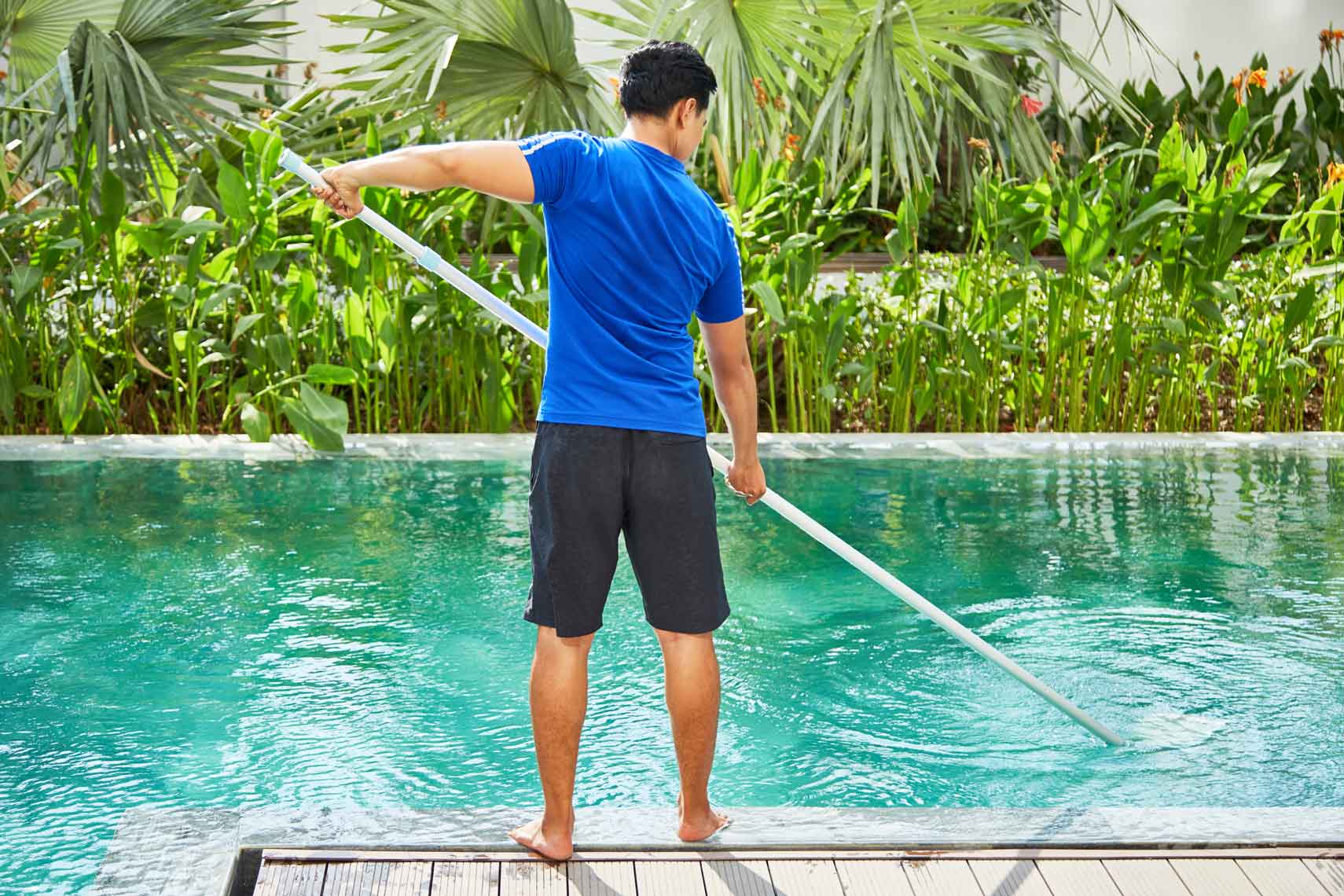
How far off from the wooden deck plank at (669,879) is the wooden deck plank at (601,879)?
0.01m

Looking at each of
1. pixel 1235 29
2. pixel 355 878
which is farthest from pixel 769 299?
pixel 1235 29

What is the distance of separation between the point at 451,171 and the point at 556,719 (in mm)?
737

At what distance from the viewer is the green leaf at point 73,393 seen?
4957mm

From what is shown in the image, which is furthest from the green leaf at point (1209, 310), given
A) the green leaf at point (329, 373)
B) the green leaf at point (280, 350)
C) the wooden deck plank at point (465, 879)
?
the wooden deck plank at point (465, 879)

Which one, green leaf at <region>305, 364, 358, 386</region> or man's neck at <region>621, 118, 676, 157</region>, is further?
green leaf at <region>305, 364, 358, 386</region>

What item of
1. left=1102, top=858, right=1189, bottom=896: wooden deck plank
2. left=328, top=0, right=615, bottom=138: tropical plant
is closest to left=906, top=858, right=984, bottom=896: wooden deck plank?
left=1102, top=858, right=1189, bottom=896: wooden deck plank

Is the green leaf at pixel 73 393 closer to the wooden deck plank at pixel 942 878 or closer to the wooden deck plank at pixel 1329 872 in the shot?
the wooden deck plank at pixel 942 878

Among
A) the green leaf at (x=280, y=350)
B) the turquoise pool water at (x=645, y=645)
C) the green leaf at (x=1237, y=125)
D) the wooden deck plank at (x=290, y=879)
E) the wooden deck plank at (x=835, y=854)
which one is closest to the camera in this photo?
the wooden deck plank at (x=290, y=879)

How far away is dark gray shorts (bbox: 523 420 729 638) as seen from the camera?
186 centimetres

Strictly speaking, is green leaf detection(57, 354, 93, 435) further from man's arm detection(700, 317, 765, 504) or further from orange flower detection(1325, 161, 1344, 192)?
orange flower detection(1325, 161, 1344, 192)

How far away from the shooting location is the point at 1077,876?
1829 millimetres

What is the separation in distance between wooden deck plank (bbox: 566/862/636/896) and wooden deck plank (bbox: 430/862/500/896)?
10cm

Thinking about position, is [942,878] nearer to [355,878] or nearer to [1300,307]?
[355,878]

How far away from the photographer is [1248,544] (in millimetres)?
4070
